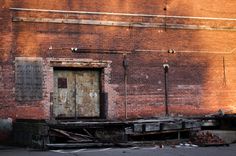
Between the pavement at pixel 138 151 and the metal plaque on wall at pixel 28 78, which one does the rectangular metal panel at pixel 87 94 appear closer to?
the metal plaque on wall at pixel 28 78

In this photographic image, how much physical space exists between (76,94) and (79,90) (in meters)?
0.20

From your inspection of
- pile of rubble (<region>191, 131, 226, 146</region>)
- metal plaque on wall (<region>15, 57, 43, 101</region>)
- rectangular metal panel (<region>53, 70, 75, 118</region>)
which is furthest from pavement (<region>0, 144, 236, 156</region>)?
rectangular metal panel (<region>53, 70, 75, 118</region>)

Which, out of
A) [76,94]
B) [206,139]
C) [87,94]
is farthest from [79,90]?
[206,139]

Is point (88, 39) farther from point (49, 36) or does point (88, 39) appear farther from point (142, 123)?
point (142, 123)

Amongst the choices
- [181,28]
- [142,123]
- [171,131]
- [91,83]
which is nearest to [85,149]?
[142,123]

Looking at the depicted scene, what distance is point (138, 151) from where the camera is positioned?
14.5 metres

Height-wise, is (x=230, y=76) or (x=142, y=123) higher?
(x=230, y=76)

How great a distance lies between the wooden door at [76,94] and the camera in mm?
18500

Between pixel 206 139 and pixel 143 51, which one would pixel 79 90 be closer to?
pixel 143 51

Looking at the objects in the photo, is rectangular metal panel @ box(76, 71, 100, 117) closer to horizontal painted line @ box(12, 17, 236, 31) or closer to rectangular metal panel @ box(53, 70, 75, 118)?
rectangular metal panel @ box(53, 70, 75, 118)

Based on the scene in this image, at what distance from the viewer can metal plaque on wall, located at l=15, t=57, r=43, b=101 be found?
17656mm

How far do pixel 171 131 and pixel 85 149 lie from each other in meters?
3.22

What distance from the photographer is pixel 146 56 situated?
1938cm

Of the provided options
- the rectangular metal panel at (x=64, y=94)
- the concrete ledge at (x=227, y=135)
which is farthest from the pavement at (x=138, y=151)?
the rectangular metal panel at (x=64, y=94)
